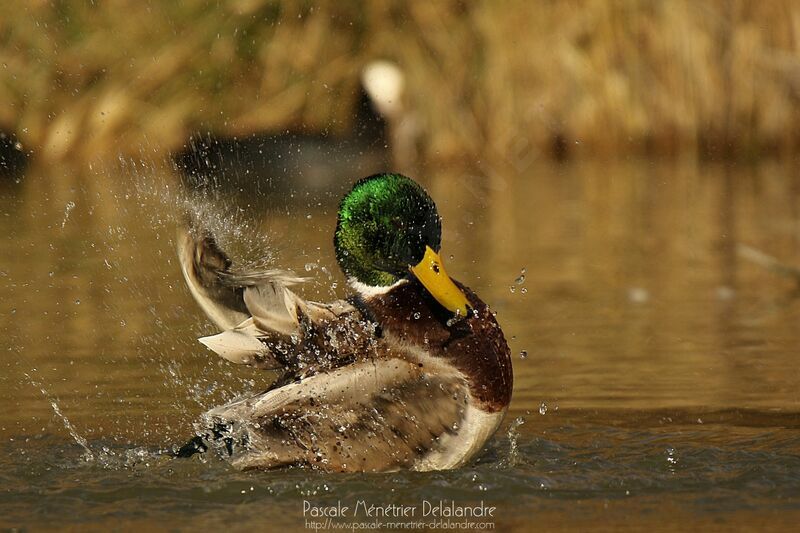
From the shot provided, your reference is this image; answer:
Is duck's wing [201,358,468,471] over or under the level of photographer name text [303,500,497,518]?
over

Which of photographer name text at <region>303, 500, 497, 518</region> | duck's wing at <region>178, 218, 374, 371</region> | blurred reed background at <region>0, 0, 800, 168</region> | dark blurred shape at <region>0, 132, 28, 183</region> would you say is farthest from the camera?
dark blurred shape at <region>0, 132, 28, 183</region>

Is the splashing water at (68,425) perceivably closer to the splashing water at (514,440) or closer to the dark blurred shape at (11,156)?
the splashing water at (514,440)

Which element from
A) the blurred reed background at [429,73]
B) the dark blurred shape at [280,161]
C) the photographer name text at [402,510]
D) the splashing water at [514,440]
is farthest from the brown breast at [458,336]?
the blurred reed background at [429,73]

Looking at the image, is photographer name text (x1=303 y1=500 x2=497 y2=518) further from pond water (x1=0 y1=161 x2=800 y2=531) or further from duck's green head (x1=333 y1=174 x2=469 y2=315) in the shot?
duck's green head (x1=333 y1=174 x2=469 y2=315)

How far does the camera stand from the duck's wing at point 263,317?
4.46 metres

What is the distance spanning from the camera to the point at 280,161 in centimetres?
1084

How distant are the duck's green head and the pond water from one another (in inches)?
13.8

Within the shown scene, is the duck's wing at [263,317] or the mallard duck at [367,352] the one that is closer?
the mallard duck at [367,352]

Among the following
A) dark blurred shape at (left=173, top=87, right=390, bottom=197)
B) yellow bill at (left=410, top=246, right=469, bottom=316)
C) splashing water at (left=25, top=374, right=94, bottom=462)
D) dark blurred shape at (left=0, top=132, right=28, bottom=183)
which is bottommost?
splashing water at (left=25, top=374, right=94, bottom=462)

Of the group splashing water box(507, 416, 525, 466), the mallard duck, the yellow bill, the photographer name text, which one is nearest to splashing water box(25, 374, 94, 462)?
the mallard duck

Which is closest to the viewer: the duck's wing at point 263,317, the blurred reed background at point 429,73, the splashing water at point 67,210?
the duck's wing at point 263,317

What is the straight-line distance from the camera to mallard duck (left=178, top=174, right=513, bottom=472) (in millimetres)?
4320

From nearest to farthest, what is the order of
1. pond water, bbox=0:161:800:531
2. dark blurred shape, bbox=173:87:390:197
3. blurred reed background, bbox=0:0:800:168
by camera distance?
pond water, bbox=0:161:800:531 < dark blurred shape, bbox=173:87:390:197 < blurred reed background, bbox=0:0:800:168

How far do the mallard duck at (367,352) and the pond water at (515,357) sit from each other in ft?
0.31
